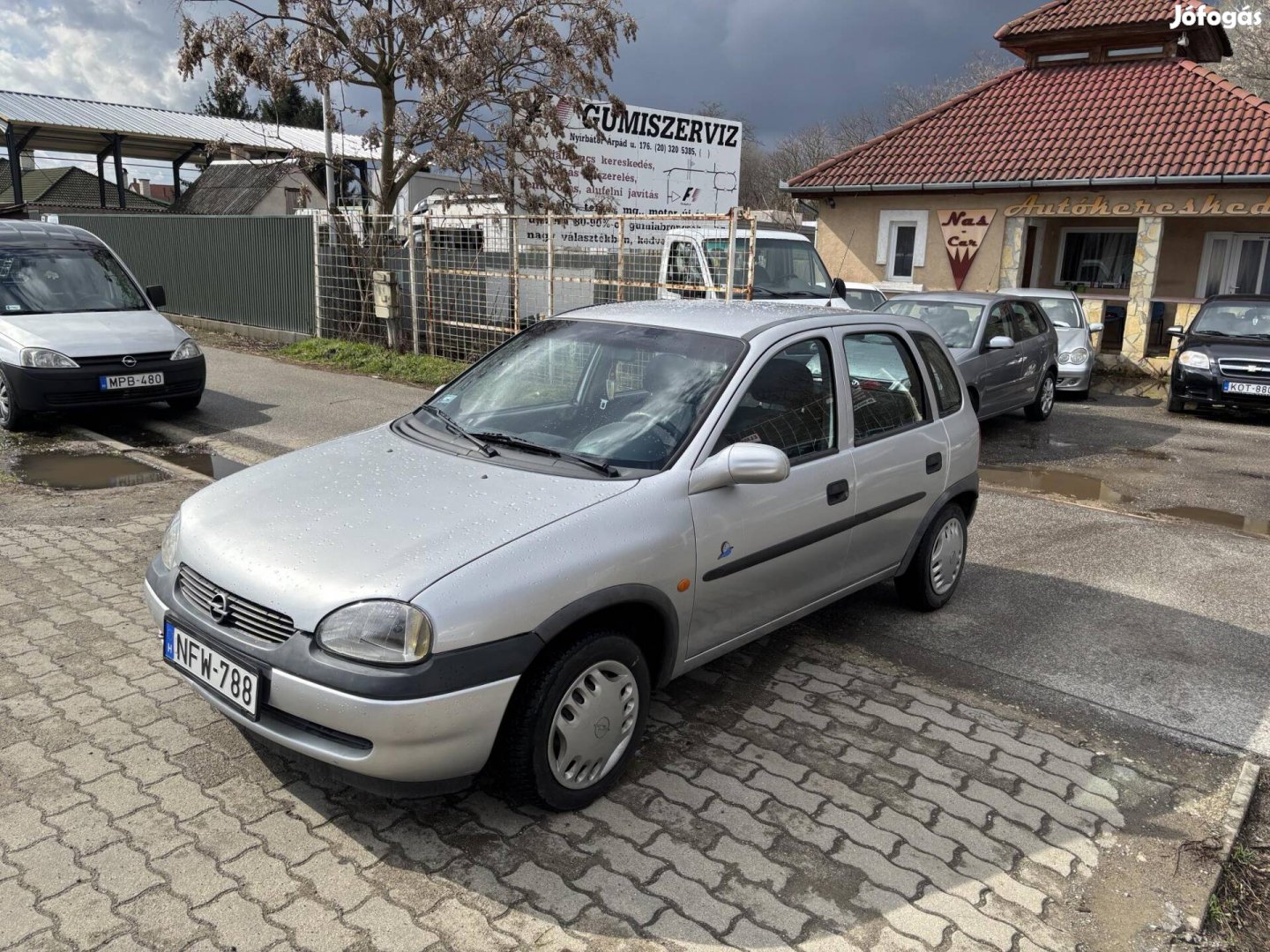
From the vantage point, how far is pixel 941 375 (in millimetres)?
5305

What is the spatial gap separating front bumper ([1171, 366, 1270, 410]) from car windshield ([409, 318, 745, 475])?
10.7m

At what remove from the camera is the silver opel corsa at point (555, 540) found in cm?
289

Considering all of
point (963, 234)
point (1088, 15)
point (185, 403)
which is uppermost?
point (1088, 15)

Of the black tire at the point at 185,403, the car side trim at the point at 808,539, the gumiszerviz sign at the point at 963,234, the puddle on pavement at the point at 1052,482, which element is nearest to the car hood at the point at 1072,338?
the gumiszerviz sign at the point at 963,234

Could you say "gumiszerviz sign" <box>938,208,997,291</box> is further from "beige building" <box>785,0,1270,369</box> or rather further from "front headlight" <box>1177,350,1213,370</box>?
"front headlight" <box>1177,350,1213,370</box>

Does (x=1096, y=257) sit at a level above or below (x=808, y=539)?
above

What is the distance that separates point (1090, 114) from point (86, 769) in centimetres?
1878

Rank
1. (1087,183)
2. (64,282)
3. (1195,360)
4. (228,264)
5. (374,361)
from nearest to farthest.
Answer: (64,282) < (1195,360) < (374,361) < (1087,183) < (228,264)

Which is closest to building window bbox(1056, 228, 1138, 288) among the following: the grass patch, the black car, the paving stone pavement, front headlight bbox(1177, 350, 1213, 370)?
the black car

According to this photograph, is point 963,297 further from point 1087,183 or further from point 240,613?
point 240,613

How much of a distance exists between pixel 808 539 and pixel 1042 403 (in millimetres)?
9279

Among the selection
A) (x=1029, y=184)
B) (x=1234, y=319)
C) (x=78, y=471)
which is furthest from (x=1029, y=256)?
(x=78, y=471)

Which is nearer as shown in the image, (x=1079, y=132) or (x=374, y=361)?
(x=374, y=361)

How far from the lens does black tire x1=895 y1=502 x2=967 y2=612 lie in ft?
16.8
